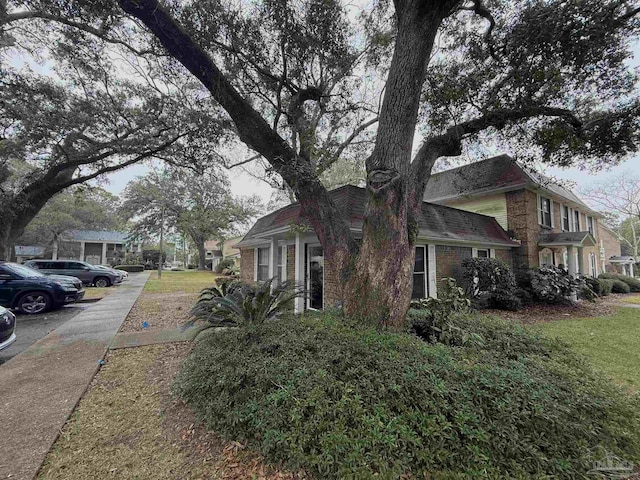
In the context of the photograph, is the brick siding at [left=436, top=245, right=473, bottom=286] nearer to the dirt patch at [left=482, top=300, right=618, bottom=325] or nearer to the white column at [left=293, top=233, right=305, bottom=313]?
the dirt patch at [left=482, top=300, right=618, bottom=325]

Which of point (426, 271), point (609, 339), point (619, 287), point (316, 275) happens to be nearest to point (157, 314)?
point (316, 275)

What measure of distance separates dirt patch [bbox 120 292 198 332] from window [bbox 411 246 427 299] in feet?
22.1

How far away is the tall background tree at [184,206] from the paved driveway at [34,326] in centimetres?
2171

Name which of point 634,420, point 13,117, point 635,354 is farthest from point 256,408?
point 13,117

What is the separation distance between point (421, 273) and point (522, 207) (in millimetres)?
6451

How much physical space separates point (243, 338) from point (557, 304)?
1157 centimetres

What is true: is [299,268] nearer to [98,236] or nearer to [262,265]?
[262,265]

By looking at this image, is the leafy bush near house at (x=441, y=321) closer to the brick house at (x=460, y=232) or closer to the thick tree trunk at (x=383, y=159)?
the thick tree trunk at (x=383, y=159)

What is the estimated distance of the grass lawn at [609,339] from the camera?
4.45 m

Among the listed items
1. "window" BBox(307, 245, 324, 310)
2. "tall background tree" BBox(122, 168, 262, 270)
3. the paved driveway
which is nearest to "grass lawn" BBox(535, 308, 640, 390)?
"window" BBox(307, 245, 324, 310)

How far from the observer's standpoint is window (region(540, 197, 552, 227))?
509 inches

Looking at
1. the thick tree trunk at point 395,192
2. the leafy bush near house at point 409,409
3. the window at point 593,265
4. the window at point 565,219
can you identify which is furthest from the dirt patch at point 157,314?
the window at point 593,265

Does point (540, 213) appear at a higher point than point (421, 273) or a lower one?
higher

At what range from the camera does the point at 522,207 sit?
11859 millimetres
